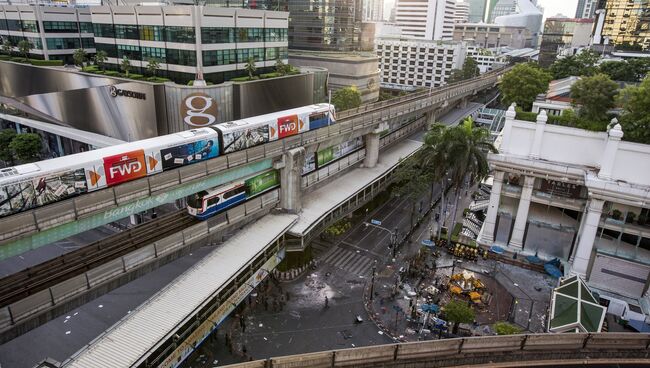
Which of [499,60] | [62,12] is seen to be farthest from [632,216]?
[499,60]

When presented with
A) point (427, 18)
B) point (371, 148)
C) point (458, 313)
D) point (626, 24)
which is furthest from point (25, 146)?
point (427, 18)

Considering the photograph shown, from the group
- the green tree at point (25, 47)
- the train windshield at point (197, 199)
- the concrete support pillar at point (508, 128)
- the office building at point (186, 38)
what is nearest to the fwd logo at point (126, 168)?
the train windshield at point (197, 199)

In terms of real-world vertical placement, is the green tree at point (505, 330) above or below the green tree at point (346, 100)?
below

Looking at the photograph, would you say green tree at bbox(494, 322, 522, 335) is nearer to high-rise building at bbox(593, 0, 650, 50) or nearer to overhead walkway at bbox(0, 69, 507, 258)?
overhead walkway at bbox(0, 69, 507, 258)

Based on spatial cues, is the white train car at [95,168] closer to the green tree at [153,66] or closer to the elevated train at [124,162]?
the elevated train at [124,162]

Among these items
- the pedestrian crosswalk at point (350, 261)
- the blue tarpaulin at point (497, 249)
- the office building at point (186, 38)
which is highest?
the office building at point (186, 38)

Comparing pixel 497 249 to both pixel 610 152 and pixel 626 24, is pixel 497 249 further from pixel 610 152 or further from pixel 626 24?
pixel 626 24
